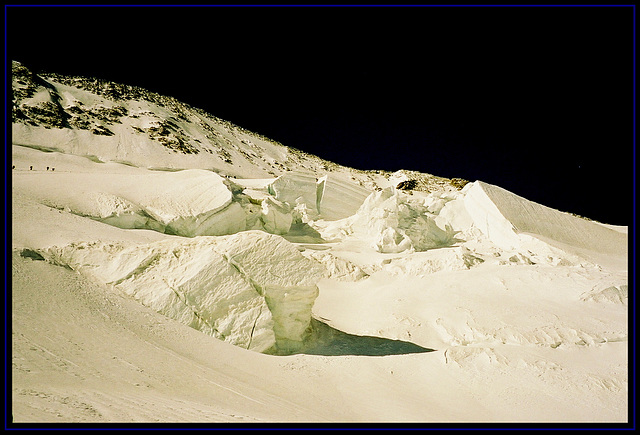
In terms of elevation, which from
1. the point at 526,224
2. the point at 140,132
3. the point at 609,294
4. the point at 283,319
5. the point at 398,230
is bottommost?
the point at 140,132

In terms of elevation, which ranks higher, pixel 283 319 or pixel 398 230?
pixel 398 230

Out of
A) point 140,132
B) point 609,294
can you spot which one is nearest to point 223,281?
point 609,294

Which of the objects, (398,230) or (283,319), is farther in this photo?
(398,230)

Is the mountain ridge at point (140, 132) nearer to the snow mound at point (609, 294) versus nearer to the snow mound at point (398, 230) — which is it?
the snow mound at point (398, 230)

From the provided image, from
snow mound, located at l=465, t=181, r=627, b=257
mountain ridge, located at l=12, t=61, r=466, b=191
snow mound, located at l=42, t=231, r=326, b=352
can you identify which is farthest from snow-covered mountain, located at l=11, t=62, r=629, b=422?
mountain ridge, located at l=12, t=61, r=466, b=191

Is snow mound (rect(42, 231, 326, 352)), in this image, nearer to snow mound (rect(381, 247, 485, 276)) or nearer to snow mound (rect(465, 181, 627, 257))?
snow mound (rect(381, 247, 485, 276))

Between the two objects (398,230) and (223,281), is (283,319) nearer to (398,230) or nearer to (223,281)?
(223,281)
